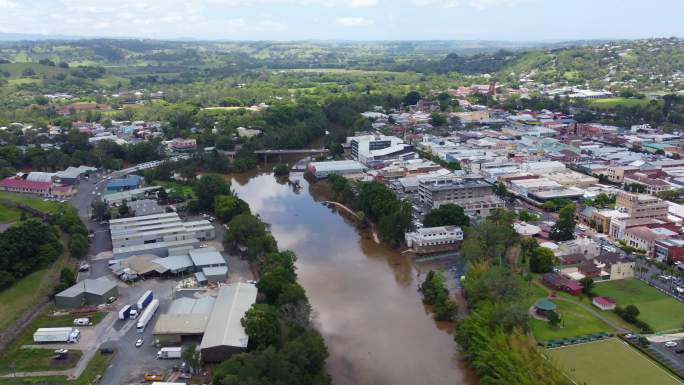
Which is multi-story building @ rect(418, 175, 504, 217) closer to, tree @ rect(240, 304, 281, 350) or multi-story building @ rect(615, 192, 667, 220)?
multi-story building @ rect(615, 192, 667, 220)

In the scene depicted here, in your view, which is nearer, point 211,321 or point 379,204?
point 211,321

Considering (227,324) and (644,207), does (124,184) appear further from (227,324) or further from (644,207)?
(644,207)

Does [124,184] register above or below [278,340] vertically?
below

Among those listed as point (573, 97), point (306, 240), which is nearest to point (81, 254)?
point (306, 240)

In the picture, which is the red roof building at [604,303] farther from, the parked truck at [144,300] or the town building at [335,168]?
the town building at [335,168]

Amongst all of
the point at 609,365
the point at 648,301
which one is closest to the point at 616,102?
the point at 648,301

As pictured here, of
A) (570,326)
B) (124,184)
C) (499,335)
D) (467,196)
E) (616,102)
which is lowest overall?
(124,184)

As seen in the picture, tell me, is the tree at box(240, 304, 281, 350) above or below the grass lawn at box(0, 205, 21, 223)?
above

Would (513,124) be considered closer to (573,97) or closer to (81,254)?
(573,97)

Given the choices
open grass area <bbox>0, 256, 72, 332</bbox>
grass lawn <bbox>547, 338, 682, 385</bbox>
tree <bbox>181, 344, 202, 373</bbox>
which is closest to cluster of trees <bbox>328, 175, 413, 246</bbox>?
grass lawn <bbox>547, 338, 682, 385</bbox>
